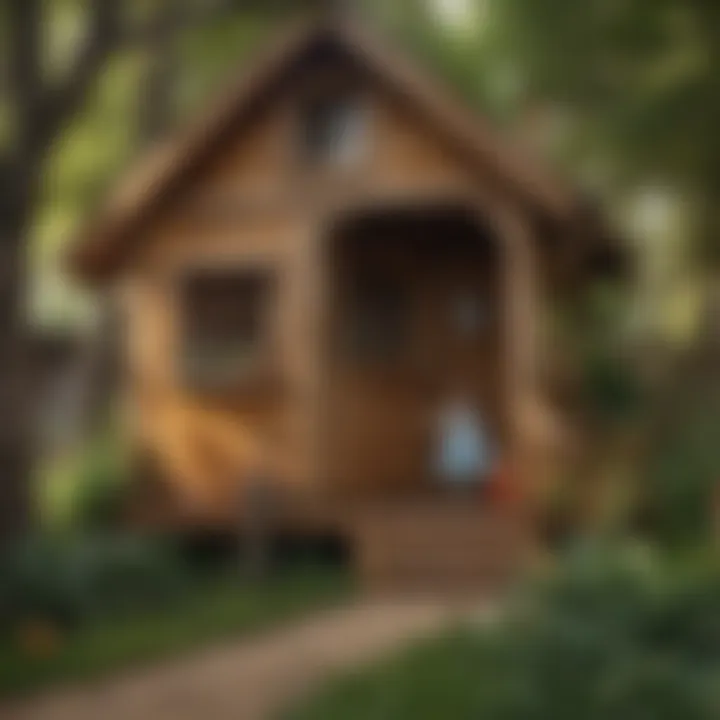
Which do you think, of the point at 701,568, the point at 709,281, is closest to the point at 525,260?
the point at 709,281

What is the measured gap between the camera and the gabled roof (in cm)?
1034

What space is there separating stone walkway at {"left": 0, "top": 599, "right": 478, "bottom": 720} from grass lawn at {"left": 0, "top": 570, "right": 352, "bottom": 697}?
19cm

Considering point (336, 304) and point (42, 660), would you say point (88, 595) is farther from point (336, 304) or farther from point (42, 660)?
point (336, 304)

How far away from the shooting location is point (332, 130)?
446 inches

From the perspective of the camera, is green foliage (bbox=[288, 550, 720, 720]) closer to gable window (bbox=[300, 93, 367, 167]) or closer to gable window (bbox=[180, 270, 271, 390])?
gable window (bbox=[180, 270, 271, 390])

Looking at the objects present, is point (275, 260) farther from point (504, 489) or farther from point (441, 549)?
point (441, 549)

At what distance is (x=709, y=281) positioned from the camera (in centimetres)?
1157

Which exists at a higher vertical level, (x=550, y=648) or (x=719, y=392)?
(x=719, y=392)

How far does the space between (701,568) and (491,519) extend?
2.50 metres

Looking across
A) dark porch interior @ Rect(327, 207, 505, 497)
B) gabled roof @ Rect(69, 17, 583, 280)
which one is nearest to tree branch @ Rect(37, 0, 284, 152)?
gabled roof @ Rect(69, 17, 583, 280)

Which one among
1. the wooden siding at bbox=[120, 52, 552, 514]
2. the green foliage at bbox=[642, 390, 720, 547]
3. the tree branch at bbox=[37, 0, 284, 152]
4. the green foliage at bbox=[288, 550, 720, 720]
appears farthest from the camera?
the wooden siding at bbox=[120, 52, 552, 514]

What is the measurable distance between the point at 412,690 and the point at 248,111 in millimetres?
6064

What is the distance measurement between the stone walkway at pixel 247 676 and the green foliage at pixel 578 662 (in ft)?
1.22

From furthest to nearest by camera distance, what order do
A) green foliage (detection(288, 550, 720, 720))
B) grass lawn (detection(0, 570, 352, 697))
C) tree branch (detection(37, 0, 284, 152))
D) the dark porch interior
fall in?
the dark porch interior < tree branch (detection(37, 0, 284, 152)) < grass lawn (detection(0, 570, 352, 697)) < green foliage (detection(288, 550, 720, 720))
